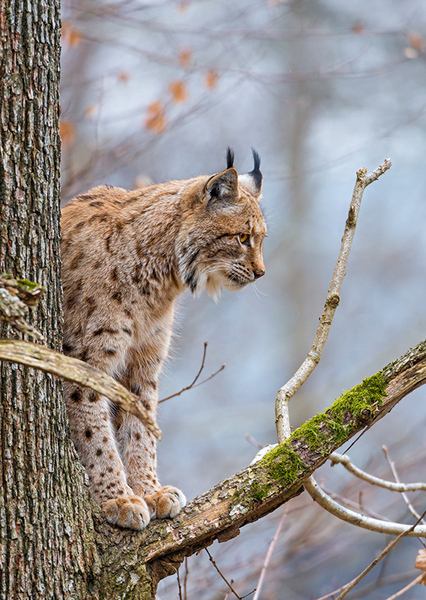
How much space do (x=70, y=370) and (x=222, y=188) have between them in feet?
7.96

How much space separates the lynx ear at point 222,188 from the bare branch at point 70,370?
2332 mm

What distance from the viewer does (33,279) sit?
243 centimetres

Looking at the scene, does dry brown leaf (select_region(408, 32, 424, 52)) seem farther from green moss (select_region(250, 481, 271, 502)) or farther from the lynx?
green moss (select_region(250, 481, 271, 502))

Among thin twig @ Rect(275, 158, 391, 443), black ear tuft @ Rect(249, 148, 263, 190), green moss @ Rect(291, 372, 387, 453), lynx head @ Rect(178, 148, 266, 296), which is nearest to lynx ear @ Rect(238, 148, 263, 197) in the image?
black ear tuft @ Rect(249, 148, 263, 190)

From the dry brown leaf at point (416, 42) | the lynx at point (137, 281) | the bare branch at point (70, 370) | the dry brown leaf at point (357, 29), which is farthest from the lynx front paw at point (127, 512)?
the dry brown leaf at point (416, 42)

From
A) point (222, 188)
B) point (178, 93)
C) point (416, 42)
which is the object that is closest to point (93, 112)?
point (178, 93)

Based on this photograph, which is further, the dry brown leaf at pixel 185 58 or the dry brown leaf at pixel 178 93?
the dry brown leaf at pixel 185 58

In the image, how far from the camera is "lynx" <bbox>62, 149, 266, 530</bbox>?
129 inches

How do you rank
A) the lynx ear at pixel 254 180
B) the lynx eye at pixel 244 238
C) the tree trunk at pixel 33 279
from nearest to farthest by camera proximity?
the tree trunk at pixel 33 279
the lynx eye at pixel 244 238
the lynx ear at pixel 254 180

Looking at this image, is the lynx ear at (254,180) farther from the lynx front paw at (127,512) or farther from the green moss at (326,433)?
the lynx front paw at (127,512)

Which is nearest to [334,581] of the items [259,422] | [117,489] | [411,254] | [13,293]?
[259,422]

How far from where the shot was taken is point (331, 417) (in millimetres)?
2699

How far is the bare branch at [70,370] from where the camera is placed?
1642 mm

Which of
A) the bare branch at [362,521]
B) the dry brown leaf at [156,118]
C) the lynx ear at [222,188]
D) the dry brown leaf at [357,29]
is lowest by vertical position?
the bare branch at [362,521]
